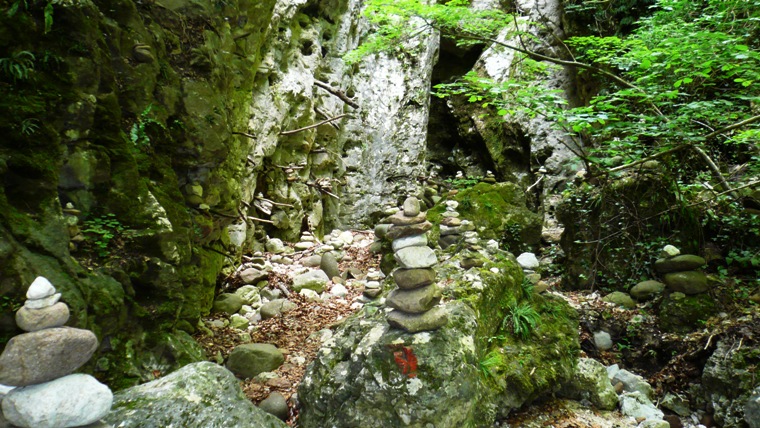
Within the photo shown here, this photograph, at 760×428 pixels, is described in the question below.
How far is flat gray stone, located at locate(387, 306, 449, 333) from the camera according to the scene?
10.4 ft

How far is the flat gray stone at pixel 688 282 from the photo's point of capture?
5.92 m

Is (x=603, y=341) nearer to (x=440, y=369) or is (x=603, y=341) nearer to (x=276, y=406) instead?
(x=440, y=369)

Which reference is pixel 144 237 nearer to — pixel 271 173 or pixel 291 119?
pixel 271 173

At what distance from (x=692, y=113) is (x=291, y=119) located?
8.07 m

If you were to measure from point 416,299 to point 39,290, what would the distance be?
7.97ft

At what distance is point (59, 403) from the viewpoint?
1637 millimetres

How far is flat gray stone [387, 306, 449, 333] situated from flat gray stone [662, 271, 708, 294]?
5.21 m

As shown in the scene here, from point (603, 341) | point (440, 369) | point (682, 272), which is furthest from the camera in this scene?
point (603, 341)

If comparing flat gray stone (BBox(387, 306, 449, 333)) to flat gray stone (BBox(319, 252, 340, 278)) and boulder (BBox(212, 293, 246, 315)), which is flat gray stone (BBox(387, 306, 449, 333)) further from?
flat gray stone (BBox(319, 252, 340, 278))

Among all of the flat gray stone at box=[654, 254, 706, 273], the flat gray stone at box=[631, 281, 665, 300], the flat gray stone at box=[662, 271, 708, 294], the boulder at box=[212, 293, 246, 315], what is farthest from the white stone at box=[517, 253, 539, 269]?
the boulder at box=[212, 293, 246, 315]

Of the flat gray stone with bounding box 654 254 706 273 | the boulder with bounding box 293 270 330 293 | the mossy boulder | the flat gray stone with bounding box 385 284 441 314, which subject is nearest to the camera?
the flat gray stone with bounding box 385 284 441 314

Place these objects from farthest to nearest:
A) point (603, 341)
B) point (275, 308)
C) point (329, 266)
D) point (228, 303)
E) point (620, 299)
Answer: point (329, 266) → point (620, 299) → point (603, 341) → point (275, 308) → point (228, 303)

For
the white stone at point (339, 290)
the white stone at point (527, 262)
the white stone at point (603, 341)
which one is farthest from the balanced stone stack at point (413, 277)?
the white stone at point (603, 341)

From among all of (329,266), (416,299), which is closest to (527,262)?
(416,299)
